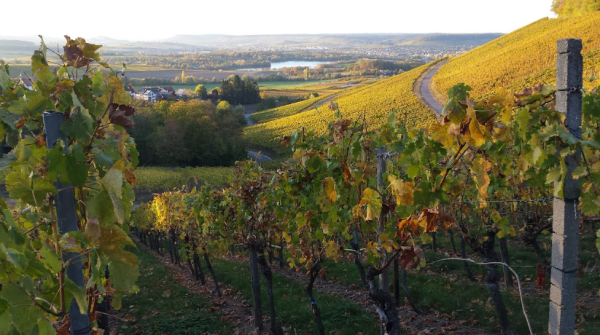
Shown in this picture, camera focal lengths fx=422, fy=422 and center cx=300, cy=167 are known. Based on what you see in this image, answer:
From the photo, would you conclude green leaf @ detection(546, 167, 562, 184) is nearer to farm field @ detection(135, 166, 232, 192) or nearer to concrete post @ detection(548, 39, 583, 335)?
concrete post @ detection(548, 39, 583, 335)

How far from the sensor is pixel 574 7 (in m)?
58.0

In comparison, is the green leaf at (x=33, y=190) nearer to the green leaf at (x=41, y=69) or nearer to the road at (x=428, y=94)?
the green leaf at (x=41, y=69)

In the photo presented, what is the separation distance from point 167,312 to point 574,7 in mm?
68196

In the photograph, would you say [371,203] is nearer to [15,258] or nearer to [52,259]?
[52,259]

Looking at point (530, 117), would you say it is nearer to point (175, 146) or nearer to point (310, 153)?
point (310, 153)

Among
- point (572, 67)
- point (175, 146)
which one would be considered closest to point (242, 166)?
point (572, 67)

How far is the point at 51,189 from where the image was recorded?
1654 millimetres

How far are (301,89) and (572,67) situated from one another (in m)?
104

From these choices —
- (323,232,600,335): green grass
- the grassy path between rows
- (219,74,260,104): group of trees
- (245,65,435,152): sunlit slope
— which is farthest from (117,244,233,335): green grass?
(219,74,260,104): group of trees

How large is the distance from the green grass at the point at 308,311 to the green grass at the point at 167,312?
1080 millimetres

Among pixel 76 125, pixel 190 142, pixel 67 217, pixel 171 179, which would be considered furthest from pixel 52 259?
pixel 190 142

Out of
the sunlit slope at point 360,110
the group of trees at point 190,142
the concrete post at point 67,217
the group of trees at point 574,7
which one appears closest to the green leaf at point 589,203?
the concrete post at point 67,217

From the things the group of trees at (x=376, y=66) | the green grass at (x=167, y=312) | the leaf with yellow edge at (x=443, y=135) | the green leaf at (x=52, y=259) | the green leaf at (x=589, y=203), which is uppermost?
the group of trees at (x=376, y=66)

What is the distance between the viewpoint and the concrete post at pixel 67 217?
1.67m
